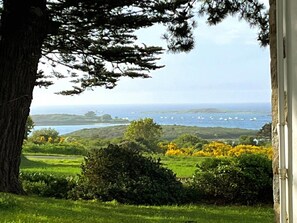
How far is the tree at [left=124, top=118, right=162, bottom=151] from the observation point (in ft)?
26.1

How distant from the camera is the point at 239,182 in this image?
5848mm

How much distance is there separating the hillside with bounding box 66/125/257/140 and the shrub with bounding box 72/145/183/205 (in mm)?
2349

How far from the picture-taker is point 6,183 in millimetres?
4922

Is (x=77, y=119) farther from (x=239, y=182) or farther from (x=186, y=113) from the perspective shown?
(x=239, y=182)

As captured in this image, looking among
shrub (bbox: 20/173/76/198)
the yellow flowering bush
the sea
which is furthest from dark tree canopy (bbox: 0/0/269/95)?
the yellow flowering bush

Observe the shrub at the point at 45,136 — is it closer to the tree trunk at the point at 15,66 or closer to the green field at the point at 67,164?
the green field at the point at 67,164

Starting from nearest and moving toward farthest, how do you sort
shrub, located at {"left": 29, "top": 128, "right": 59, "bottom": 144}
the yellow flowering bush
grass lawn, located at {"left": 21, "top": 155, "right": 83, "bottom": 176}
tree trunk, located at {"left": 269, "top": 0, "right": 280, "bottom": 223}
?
tree trunk, located at {"left": 269, "top": 0, "right": 280, "bottom": 223} < grass lawn, located at {"left": 21, "top": 155, "right": 83, "bottom": 176} < the yellow flowering bush < shrub, located at {"left": 29, "top": 128, "right": 59, "bottom": 144}

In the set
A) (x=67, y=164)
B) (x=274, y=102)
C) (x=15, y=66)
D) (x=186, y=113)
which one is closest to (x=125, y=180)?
(x=15, y=66)

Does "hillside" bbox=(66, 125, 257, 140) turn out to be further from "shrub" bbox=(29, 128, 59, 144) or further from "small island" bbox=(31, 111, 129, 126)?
"shrub" bbox=(29, 128, 59, 144)

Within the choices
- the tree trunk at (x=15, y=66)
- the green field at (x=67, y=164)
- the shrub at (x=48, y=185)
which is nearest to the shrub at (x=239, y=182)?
the green field at (x=67, y=164)

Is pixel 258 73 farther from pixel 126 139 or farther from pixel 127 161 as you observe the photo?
pixel 127 161

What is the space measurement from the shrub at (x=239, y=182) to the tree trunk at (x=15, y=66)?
243cm

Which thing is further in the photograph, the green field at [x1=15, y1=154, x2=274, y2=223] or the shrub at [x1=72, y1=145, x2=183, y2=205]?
the shrub at [x1=72, y1=145, x2=183, y2=205]

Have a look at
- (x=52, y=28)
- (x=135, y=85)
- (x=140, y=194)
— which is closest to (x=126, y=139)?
(x=135, y=85)
